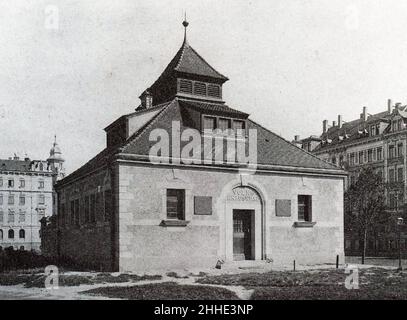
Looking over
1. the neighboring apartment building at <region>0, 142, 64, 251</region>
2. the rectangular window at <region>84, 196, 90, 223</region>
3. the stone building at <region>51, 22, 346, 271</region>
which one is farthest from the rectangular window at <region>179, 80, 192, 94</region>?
the neighboring apartment building at <region>0, 142, 64, 251</region>

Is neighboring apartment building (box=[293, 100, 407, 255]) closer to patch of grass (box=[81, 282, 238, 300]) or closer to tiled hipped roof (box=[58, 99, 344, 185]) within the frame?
tiled hipped roof (box=[58, 99, 344, 185])

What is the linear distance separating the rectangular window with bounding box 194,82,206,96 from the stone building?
5 centimetres

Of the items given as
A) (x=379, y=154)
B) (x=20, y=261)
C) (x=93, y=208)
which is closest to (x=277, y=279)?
(x=93, y=208)

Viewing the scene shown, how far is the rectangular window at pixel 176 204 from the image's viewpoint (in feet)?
73.7

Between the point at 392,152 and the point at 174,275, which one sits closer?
the point at 174,275

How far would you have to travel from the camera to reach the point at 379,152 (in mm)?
58562

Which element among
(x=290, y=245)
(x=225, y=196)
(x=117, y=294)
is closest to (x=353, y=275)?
(x=290, y=245)

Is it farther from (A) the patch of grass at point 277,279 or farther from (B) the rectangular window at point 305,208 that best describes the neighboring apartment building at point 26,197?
(A) the patch of grass at point 277,279

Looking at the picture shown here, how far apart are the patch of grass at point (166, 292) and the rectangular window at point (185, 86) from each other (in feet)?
42.1

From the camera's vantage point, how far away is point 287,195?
2530cm

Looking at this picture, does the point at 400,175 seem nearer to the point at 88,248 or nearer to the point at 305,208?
the point at 305,208

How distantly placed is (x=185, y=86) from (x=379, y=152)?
3866 cm
